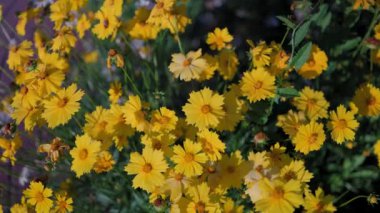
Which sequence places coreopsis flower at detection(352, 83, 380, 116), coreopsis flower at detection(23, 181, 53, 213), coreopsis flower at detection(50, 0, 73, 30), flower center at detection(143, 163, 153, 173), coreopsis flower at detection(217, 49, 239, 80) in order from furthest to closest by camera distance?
coreopsis flower at detection(50, 0, 73, 30), coreopsis flower at detection(217, 49, 239, 80), coreopsis flower at detection(352, 83, 380, 116), coreopsis flower at detection(23, 181, 53, 213), flower center at detection(143, 163, 153, 173)

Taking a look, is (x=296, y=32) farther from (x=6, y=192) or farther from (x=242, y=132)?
(x=6, y=192)

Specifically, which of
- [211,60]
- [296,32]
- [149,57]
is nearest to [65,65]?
[211,60]

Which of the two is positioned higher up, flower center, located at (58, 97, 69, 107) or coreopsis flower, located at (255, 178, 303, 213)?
flower center, located at (58, 97, 69, 107)

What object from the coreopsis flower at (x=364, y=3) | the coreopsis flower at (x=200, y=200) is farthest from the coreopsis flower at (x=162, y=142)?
the coreopsis flower at (x=364, y=3)

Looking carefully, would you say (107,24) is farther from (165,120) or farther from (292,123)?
(292,123)

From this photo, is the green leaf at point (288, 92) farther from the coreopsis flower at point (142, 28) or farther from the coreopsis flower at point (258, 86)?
the coreopsis flower at point (142, 28)

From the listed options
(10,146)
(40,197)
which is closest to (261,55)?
(40,197)

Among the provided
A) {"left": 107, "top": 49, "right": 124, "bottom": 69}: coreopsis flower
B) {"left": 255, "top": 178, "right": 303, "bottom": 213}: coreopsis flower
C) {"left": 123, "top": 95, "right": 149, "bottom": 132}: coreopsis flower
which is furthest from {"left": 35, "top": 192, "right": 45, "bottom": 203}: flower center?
{"left": 255, "top": 178, "right": 303, "bottom": 213}: coreopsis flower

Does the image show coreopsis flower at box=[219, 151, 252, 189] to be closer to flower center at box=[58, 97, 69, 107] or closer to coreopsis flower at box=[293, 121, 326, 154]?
coreopsis flower at box=[293, 121, 326, 154]
